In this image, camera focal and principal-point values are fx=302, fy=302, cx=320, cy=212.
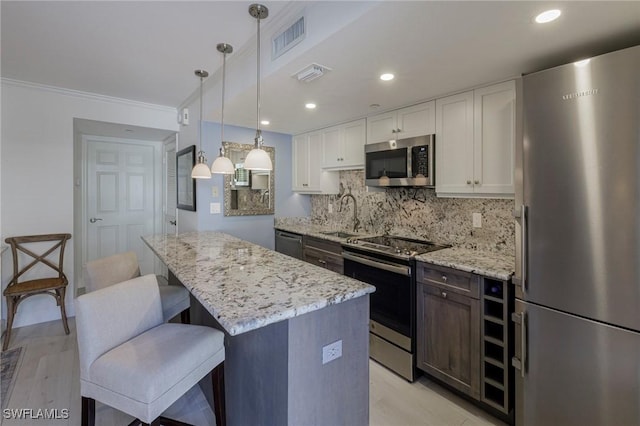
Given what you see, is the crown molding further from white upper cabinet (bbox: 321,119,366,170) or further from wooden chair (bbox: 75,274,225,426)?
wooden chair (bbox: 75,274,225,426)

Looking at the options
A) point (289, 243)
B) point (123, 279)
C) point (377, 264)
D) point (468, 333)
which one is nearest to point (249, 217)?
point (289, 243)

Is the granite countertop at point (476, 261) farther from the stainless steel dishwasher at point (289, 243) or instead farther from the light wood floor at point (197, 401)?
the stainless steel dishwasher at point (289, 243)

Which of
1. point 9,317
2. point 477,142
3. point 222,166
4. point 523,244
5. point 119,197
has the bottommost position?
point 9,317

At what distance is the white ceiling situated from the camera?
1.40 metres

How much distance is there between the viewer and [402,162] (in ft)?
8.97

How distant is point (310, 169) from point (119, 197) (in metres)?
3.07

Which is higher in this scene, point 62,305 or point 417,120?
point 417,120

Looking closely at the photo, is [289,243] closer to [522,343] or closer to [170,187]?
[170,187]

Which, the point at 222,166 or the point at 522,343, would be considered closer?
the point at 522,343

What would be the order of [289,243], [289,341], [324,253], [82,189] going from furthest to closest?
[82,189] → [289,243] → [324,253] → [289,341]

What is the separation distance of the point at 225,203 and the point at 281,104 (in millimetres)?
1513

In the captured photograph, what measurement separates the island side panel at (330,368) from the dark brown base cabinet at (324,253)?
1.53 meters

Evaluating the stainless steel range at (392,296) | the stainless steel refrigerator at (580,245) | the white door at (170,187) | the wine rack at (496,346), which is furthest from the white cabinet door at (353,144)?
the white door at (170,187)

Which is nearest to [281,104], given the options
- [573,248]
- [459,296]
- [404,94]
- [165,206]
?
[404,94]
